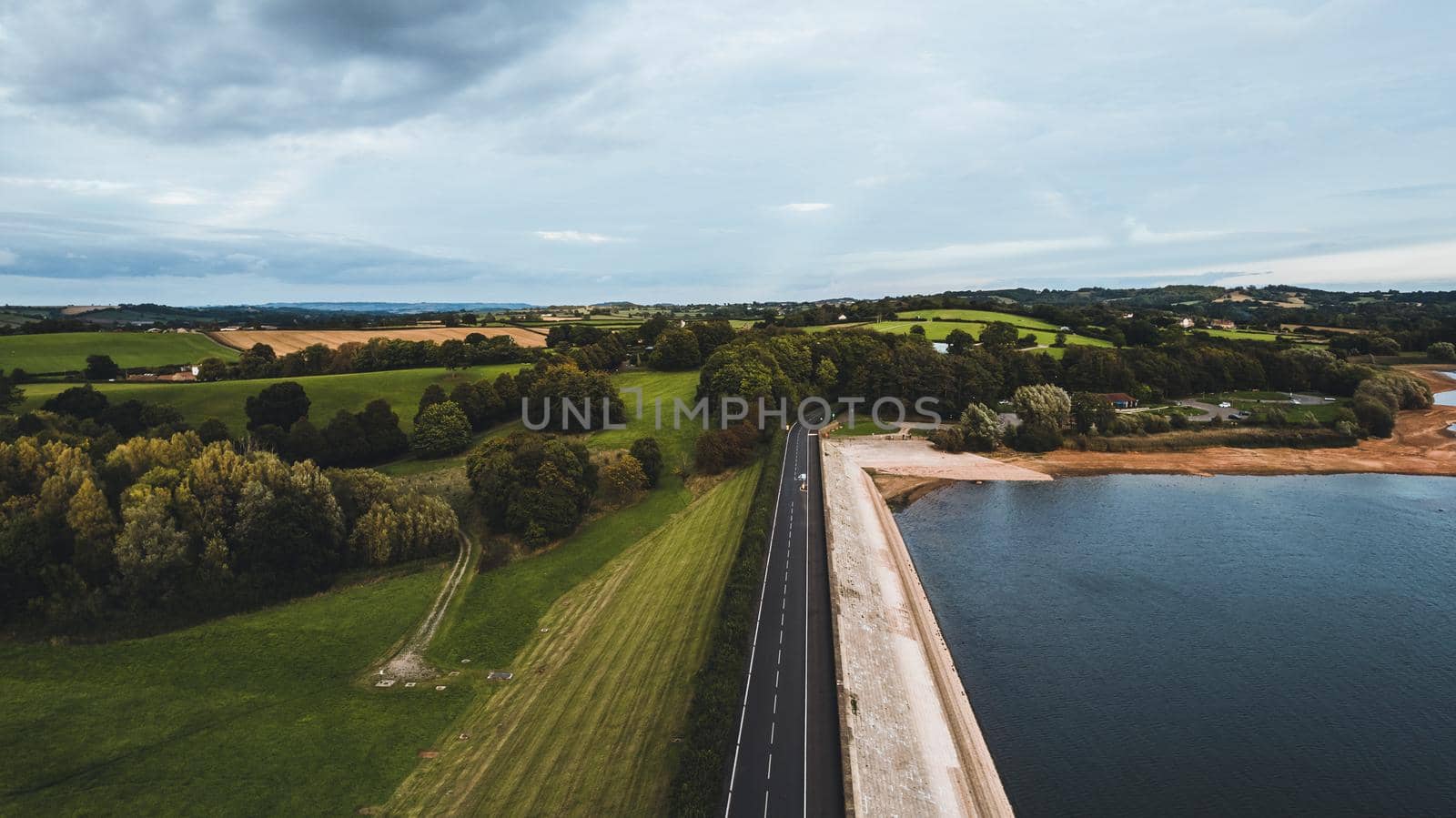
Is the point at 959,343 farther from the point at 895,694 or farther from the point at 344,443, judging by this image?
the point at 344,443

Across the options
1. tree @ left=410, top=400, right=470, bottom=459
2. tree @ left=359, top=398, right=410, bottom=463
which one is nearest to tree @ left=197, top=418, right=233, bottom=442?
tree @ left=359, top=398, right=410, bottom=463

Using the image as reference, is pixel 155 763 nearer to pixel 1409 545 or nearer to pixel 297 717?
pixel 297 717

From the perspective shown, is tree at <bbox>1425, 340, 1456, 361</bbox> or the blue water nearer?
the blue water

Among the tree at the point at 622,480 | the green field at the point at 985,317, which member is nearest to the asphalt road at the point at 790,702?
the tree at the point at 622,480

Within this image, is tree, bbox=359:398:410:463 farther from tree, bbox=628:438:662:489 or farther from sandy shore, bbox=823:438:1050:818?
sandy shore, bbox=823:438:1050:818

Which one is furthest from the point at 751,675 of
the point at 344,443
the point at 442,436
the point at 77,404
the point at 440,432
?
the point at 77,404

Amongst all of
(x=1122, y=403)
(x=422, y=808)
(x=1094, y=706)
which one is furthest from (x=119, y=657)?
(x=1122, y=403)
